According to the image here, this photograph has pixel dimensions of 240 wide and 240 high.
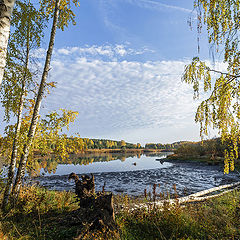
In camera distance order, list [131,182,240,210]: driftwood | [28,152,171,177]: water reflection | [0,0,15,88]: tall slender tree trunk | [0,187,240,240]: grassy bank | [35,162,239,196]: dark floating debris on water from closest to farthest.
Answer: [0,0,15,88]: tall slender tree trunk, [0,187,240,240]: grassy bank, [131,182,240,210]: driftwood, [28,152,171,177]: water reflection, [35,162,239,196]: dark floating debris on water

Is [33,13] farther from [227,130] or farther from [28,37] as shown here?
[227,130]

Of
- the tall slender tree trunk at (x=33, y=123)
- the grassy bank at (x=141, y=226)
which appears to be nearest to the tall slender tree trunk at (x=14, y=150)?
the tall slender tree trunk at (x=33, y=123)

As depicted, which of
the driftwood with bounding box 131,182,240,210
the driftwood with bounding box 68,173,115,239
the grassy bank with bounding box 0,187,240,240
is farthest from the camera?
the driftwood with bounding box 131,182,240,210

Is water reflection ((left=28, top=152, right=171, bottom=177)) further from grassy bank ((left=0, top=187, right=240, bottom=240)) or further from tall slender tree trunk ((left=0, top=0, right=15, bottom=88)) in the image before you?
tall slender tree trunk ((left=0, top=0, right=15, bottom=88))

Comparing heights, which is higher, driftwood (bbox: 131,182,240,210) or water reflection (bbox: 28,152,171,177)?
driftwood (bbox: 131,182,240,210)

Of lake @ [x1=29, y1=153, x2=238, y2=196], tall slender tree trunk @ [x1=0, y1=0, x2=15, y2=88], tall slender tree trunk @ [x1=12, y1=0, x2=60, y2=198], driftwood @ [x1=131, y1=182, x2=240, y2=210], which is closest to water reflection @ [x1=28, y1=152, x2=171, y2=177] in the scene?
lake @ [x1=29, y1=153, x2=238, y2=196]

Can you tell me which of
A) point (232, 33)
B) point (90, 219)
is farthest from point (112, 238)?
point (232, 33)

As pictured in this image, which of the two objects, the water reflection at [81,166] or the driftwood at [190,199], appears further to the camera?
the water reflection at [81,166]

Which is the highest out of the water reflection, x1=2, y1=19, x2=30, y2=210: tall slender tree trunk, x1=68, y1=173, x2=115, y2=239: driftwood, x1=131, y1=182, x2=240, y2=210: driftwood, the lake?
x1=2, y1=19, x2=30, y2=210: tall slender tree trunk

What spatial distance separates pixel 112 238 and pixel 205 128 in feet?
10.8

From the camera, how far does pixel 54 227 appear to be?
4.16 m

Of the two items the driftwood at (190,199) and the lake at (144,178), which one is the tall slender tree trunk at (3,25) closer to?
the lake at (144,178)

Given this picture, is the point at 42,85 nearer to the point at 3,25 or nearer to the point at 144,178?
the point at 3,25

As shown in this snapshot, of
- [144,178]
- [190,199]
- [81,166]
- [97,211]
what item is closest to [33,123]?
[97,211]
